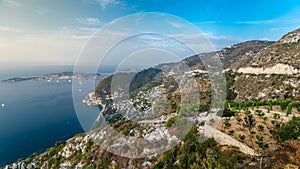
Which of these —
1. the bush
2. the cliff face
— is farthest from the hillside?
the bush

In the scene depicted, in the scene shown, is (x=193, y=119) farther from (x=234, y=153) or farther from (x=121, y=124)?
(x=121, y=124)

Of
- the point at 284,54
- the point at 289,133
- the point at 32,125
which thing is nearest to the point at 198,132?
the point at 289,133

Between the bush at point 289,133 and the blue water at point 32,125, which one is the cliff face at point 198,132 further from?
the blue water at point 32,125

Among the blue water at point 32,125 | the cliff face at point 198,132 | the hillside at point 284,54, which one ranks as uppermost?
the hillside at point 284,54

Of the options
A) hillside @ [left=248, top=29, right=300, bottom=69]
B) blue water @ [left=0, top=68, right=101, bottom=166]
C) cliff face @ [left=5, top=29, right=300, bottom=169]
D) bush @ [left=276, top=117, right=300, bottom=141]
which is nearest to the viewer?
bush @ [left=276, top=117, right=300, bottom=141]

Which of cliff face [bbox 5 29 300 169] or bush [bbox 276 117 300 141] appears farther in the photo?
cliff face [bbox 5 29 300 169]

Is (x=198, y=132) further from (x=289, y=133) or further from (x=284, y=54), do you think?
(x=284, y=54)

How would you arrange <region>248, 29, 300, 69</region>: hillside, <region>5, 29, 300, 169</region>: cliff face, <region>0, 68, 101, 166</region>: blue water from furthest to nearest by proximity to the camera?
1. <region>0, 68, 101, 166</region>: blue water
2. <region>248, 29, 300, 69</region>: hillside
3. <region>5, 29, 300, 169</region>: cliff face

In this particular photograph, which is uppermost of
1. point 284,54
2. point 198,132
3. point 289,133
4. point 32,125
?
point 284,54

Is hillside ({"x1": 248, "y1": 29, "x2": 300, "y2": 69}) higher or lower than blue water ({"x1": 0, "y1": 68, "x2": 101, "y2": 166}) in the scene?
higher

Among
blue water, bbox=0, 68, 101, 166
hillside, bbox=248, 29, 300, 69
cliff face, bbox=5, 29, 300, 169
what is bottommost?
blue water, bbox=0, 68, 101, 166

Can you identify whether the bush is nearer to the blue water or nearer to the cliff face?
the cliff face

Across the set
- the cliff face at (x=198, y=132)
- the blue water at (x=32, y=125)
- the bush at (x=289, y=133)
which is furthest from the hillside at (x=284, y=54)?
the blue water at (x=32, y=125)

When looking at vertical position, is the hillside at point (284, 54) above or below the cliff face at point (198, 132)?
above
